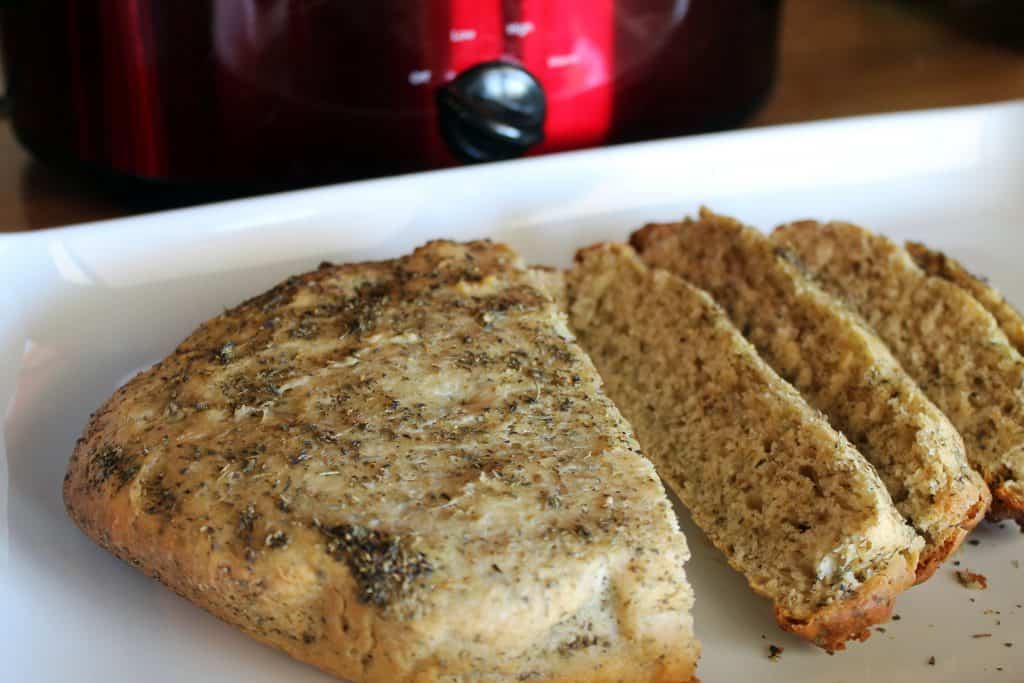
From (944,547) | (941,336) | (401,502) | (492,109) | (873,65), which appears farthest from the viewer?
(873,65)

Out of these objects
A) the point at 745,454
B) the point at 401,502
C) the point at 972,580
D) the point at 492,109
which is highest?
the point at 492,109

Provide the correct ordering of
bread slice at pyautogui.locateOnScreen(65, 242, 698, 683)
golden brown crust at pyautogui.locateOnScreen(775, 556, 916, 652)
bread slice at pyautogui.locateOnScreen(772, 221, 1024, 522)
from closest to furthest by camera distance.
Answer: bread slice at pyautogui.locateOnScreen(65, 242, 698, 683) < golden brown crust at pyautogui.locateOnScreen(775, 556, 916, 652) < bread slice at pyautogui.locateOnScreen(772, 221, 1024, 522)

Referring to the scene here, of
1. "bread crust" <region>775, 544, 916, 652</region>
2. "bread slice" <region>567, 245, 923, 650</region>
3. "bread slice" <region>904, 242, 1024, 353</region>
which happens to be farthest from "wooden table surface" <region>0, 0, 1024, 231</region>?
"bread crust" <region>775, 544, 916, 652</region>

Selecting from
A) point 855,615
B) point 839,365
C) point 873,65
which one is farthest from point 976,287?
point 873,65

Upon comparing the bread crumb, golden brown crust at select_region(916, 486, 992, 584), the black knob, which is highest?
the black knob

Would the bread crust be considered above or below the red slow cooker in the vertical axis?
below

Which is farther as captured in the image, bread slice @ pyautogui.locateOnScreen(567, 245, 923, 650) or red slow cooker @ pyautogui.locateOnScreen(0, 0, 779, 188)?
red slow cooker @ pyautogui.locateOnScreen(0, 0, 779, 188)

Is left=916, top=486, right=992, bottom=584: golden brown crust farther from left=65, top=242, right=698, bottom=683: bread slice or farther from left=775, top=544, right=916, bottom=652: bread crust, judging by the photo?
left=65, top=242, right=698, bottom=683: bread slice

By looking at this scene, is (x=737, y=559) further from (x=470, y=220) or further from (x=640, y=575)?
(x=470, y=220)

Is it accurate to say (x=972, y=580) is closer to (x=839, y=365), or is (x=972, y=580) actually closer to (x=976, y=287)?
(x=839, y=365)
